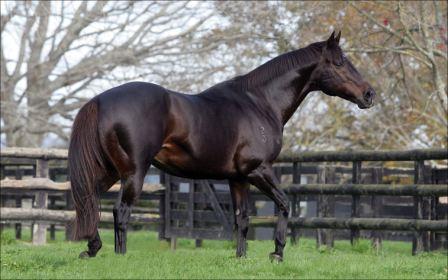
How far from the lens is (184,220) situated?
13.2 meters

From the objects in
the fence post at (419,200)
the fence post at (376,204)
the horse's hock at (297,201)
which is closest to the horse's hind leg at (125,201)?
the horse's hock at (297,201)

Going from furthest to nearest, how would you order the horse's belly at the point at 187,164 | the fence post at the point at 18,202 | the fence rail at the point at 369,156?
the fence post at the point at 18,202 → the fence rail at the point at 369,156 → the horse's belly at the point at 187,164

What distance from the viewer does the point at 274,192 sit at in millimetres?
8234

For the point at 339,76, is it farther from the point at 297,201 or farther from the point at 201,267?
the point at 297,201

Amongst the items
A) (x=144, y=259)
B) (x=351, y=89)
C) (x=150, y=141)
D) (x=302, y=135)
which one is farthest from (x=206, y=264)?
(x=302, y=135)

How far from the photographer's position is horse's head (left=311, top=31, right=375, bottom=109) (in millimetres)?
8727

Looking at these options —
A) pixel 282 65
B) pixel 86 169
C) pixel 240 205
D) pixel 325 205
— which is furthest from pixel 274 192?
pixel 325 205

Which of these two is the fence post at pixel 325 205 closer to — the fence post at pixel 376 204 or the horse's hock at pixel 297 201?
the horse's hock at pixel 297 201

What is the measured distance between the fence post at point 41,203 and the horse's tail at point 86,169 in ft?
17.9

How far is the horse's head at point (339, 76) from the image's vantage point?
8.73m

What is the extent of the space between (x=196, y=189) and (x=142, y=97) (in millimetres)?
5956

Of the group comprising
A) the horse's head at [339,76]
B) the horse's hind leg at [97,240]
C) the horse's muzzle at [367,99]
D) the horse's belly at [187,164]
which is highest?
the horse's head at [339,76]

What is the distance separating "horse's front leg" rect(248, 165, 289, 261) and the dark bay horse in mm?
10

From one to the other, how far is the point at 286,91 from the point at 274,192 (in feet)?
3.93
